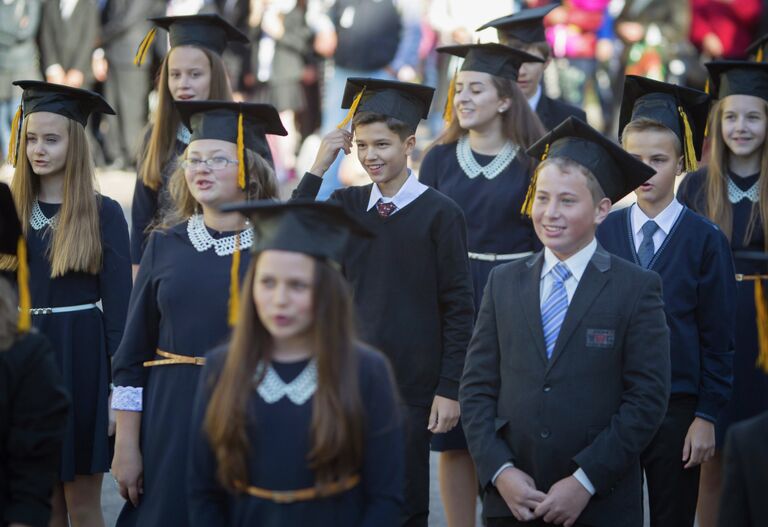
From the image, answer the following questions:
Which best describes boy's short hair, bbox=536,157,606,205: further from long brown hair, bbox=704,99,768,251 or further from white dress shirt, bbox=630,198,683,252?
long brown hair, bbox=704,99,768,251

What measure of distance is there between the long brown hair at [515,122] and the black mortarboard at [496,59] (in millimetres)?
42

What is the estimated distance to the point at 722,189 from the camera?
6.40 m

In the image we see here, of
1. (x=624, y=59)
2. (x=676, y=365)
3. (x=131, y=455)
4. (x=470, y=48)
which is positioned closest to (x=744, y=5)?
(x=624, y=59)

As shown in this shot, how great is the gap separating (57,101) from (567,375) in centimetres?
253

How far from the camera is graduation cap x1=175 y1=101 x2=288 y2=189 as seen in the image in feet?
17.1

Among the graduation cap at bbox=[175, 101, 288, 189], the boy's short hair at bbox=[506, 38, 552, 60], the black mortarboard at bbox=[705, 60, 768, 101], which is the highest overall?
the boy's short hair at bbox=[506, 38, 552, 60]

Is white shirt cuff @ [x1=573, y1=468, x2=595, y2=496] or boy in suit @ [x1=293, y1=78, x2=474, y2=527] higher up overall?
boy in suit @ [x1=293, y1=78, x2=474, y2=527]

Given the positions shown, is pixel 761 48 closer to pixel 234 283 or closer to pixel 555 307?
pixel 555 307

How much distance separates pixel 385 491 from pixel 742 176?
314 cm

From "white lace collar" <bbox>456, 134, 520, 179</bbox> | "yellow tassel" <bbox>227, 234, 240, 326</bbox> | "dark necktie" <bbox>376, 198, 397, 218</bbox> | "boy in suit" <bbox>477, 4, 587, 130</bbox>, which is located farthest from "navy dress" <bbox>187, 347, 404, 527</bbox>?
"boy in suit" <bbox>477, 4, 587, 130</bbox>

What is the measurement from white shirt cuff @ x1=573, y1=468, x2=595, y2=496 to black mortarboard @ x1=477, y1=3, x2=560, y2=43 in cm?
369

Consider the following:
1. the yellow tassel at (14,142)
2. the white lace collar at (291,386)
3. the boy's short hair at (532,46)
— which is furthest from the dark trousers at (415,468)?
the boy's short hair at (532,46)

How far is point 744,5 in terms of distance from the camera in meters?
17.4

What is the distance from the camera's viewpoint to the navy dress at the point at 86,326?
5.66m
